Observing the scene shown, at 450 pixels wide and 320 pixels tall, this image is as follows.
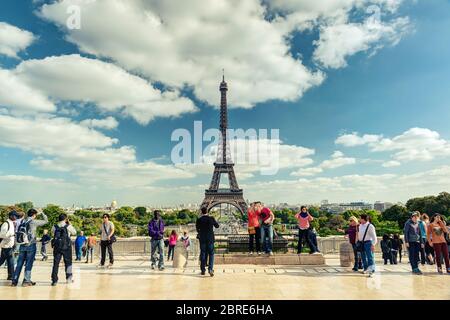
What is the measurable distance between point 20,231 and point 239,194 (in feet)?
243

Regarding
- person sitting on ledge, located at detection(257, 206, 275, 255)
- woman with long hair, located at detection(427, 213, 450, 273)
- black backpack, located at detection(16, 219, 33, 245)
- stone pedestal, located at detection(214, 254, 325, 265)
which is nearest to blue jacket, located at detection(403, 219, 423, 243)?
woman with long hair, located at detection(427, 213, 450, 273)

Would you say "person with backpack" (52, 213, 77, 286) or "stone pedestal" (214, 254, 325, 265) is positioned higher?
"person with backpack" (52, 213, 77, 286)

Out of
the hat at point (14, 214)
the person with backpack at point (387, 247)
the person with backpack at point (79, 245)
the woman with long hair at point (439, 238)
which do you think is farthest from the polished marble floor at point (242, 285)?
the person with backpack at point (79, 245)

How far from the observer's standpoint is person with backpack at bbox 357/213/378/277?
9992 mm

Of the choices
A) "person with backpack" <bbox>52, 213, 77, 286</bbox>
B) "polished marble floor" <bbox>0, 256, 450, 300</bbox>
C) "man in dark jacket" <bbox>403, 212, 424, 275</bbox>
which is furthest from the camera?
"man in dark jacket" <bbox>403, 212, 424, 275</bbox>

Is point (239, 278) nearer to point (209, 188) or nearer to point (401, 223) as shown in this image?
point (401, 223)

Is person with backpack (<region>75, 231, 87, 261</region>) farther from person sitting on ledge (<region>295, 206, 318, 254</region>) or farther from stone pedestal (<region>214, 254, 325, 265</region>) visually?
person sitting on ledge (<region>295, 206, 318, 254</region>)

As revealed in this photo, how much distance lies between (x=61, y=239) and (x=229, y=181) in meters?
76.3

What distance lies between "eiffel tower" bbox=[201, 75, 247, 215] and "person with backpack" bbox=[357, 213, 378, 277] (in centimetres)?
6955

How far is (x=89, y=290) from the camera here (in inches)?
309

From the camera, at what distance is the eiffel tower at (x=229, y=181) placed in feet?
265

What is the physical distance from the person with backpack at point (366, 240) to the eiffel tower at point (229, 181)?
69553mm

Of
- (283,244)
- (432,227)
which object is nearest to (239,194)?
(283,244)

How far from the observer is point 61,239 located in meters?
8.95
